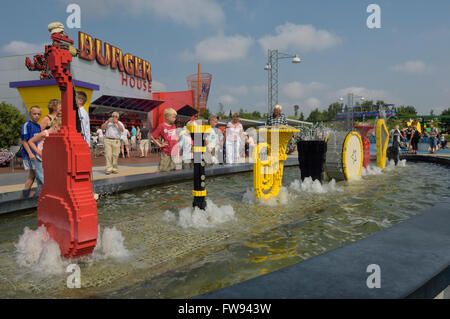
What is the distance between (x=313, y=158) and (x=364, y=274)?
212 inches

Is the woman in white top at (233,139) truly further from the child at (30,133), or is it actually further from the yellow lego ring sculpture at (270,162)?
the child at (30,133)

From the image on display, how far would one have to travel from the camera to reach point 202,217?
13.5 ft

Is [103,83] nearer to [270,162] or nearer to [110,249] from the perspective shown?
[270,162]

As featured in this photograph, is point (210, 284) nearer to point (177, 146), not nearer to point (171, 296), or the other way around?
point (171, 296)

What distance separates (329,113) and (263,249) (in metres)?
155

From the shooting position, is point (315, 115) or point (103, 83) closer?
point (103, 83)

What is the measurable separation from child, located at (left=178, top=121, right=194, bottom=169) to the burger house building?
9.09 metres

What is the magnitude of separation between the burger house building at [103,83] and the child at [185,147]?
909 centimetres

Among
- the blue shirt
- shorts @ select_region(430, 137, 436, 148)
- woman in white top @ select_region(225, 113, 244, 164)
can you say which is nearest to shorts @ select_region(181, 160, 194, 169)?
woman in white top @ select_region(225, 113, 244, 164)

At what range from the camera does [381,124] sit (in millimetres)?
10016

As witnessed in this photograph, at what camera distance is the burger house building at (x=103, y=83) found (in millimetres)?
20562

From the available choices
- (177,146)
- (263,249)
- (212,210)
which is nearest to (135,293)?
(263,249)

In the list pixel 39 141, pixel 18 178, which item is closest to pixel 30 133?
pixel 39 141

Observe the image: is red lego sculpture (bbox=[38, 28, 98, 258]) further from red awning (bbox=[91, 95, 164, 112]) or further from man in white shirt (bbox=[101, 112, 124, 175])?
red awning (bbox=[91, 95, 164, 112])
